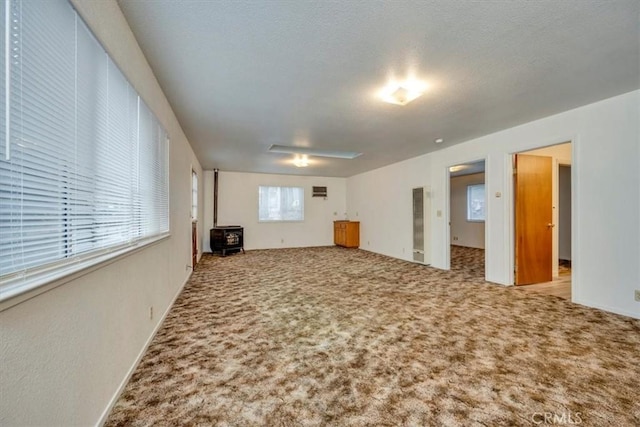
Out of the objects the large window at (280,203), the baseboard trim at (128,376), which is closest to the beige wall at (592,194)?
the baseboard trim at (128,376)

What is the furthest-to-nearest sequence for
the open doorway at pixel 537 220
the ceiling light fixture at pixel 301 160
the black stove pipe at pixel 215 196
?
the black stove pipe at pixel 215 196 < the ceiling light fixture at pixel 301 160 < the open doorway at pixel 537 220

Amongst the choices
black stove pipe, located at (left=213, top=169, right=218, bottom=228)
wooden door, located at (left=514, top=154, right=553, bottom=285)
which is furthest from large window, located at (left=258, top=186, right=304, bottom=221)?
wooden door, located at (left=514, top=154, right=553, bottom=285)

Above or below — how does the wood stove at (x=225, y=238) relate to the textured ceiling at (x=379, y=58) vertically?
below

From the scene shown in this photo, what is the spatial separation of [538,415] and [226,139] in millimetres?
4804

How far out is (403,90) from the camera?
2.68m

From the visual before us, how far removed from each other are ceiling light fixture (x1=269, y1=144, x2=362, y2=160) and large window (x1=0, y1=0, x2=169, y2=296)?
3444 mm

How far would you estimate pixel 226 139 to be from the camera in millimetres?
4559

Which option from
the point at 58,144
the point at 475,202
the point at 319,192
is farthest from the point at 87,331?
the point at 475,202

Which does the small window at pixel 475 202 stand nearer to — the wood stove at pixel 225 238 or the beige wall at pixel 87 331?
the wood stove at pixel 225 238

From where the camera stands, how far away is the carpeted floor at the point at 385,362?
5.08 ft

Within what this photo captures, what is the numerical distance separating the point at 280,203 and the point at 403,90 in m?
6.44

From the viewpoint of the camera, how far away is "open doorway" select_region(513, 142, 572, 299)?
4.17m

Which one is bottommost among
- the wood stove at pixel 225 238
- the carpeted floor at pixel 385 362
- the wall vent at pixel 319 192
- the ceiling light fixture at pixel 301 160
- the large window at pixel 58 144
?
the carpeted floor at pixel 385 362

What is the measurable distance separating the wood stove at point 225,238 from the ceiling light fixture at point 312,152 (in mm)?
2917
